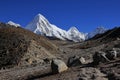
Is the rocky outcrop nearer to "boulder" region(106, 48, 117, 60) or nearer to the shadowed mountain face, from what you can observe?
"boulder" region(106, 48, 117, 60)

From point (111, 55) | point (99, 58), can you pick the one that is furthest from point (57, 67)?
point (111, 55)

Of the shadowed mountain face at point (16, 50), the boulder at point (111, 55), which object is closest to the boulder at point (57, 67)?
the boulder at point (111, 55)

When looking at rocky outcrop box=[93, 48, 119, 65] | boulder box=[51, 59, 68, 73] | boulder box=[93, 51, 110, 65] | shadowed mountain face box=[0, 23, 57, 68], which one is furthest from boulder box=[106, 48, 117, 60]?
shadowed mountain face box=[0, 23, 57, 68]

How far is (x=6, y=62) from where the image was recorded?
192ft

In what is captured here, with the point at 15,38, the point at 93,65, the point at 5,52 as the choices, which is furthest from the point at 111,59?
the point at 15,38

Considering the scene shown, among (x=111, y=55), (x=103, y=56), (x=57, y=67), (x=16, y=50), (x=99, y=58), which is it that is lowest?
(x=57, y=67)

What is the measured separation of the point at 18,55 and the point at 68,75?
110 feet

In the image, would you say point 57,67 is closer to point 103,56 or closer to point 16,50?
point 103,56

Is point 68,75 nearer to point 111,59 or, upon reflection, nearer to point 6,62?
point 111,59

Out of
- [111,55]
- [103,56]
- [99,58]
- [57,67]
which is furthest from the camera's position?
[111,55]

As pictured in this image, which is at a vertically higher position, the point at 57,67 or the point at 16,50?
the point at 16,50

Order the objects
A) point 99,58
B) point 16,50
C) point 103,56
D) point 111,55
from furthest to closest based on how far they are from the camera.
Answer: point 16,50 < point 111,55 < point 103,56 < point 99,58

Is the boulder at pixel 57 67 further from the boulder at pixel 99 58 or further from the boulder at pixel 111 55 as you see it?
the boulder at pixel 111 55

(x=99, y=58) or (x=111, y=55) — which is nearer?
(x=99, y=58)
